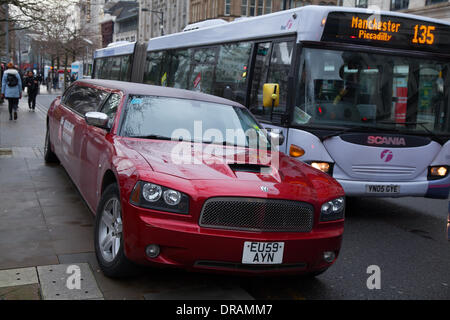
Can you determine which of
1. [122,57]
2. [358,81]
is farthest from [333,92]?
[122,57]

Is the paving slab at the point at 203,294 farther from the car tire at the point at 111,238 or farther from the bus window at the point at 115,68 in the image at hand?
the bus window at the point at 115,68

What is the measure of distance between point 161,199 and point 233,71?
607 cm

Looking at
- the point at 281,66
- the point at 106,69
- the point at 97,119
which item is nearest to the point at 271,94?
the point at 281,66

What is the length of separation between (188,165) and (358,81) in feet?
12.6

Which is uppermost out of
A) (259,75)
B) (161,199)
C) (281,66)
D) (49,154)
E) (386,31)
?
(386,31)

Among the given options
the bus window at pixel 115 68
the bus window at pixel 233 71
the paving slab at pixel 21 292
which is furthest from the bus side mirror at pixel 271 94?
the bus window at pixel 115 68

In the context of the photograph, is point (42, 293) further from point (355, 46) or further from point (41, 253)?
point (355, 46)

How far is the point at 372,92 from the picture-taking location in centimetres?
747

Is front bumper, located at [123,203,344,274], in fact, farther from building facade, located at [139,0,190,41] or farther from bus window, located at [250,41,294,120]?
building facade, located at [139,0,190,41]

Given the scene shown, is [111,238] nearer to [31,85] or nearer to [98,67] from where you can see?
[31,85]

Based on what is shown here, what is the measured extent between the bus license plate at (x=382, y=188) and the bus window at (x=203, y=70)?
14.6 feet

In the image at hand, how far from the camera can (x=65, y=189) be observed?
7695mm

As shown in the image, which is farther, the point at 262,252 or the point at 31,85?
the point at 31,85

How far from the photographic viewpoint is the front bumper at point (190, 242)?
3848 mm
